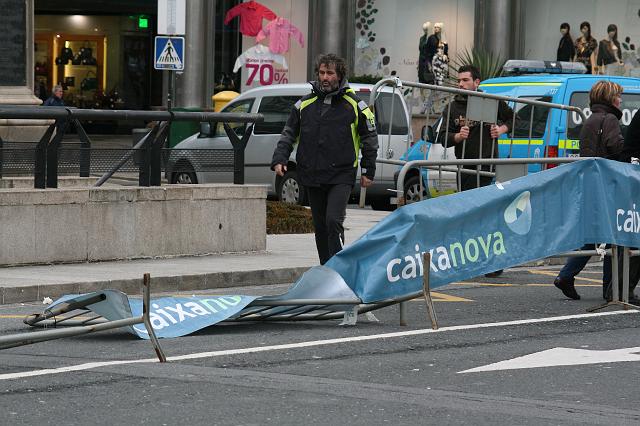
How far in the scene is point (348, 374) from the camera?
7.98m

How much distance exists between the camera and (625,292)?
11.1m

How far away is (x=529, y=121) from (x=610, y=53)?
1816 cm

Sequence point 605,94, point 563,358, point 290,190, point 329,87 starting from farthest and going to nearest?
point 290,190 < point 605,94 < point 329,87 < point 563,358

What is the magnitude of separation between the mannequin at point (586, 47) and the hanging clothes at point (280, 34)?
21.6 feet

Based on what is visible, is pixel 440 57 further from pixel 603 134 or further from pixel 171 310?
pixel 171 310

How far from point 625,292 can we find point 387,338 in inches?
104

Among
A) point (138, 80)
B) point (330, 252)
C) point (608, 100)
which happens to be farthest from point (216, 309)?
point (138, 80)

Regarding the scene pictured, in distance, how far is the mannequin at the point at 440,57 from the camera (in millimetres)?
33425

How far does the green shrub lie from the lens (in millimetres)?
17234

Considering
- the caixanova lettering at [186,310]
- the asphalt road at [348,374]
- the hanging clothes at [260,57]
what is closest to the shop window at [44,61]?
the hanging clothes at [260,57]

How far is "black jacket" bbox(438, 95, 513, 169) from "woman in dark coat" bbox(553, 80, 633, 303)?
5.48ft

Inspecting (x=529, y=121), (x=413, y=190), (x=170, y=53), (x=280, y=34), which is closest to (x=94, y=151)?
(x=413, y=190)

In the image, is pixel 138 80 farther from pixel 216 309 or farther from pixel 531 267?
pixel 216 309

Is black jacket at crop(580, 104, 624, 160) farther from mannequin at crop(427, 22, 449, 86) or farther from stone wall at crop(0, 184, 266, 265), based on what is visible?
mannequin at crop(427, 22, 449, 86)
